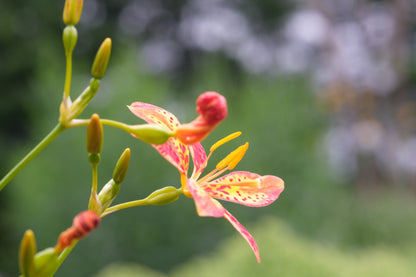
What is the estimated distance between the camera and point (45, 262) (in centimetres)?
53

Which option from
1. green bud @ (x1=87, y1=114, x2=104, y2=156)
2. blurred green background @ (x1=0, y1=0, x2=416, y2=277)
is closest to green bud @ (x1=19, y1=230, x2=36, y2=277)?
green bud @ (x1=87, y1=114, x2=104, y2=156)

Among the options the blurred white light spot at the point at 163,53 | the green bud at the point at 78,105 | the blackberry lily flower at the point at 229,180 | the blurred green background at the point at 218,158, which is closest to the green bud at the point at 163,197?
the blackberry lily flower at the point at 229,180

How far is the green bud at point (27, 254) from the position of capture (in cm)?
50

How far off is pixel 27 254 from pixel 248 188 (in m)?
0.33

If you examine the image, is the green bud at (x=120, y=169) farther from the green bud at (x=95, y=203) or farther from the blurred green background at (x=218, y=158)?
the blurred green background at (x=218, y=158)

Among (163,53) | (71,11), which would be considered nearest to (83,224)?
(71,11)

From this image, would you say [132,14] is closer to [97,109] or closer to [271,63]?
[271,63]

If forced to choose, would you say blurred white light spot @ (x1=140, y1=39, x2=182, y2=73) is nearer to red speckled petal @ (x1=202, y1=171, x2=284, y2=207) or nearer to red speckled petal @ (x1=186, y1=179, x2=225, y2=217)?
red speckled petal @ (x1=202, y1=171, x2=284, y2=207)

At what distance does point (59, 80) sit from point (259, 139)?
2104 millimetres

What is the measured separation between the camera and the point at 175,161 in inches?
25.9

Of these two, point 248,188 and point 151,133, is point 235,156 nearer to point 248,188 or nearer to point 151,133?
point 248,188

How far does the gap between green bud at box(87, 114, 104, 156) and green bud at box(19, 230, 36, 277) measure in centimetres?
11

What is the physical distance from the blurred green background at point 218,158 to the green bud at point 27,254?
6.25 feet

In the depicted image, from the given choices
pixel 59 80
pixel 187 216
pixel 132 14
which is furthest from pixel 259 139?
pixel 132 14
